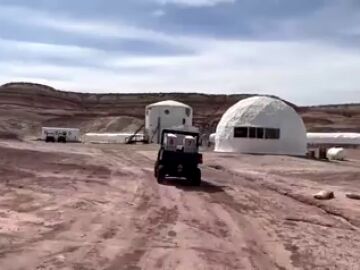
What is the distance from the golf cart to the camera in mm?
22430

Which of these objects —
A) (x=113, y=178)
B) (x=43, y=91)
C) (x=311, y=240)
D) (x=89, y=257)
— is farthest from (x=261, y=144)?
(x=43, y=91)

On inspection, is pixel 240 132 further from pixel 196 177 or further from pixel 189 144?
pixel 196 177

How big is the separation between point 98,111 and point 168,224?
395ft

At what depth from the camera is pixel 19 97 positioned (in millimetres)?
135625

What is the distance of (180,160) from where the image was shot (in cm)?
2256

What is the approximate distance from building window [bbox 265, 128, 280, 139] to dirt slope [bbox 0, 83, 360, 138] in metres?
39.2

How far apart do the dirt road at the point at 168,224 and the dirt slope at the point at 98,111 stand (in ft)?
225

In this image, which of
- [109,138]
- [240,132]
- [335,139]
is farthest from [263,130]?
[109,138]

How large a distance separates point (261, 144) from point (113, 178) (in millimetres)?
27392

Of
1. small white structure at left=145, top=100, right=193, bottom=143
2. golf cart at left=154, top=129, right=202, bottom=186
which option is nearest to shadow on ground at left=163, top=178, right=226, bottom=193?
golf cart at left=154, top=129, right=202, bottom=186

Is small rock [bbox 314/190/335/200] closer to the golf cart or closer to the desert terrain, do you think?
the desert terrain

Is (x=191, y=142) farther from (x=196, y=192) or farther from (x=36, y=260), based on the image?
(x=36, y=260)

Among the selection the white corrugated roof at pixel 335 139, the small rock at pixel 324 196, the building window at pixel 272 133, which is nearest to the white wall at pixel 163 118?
the white corrugated roof at pixel 335 139

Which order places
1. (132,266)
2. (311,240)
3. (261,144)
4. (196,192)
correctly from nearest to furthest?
(132,266), (311,240), (196,192), (261,144)
